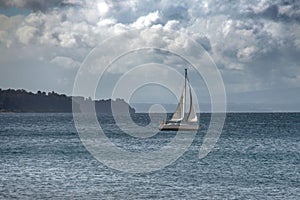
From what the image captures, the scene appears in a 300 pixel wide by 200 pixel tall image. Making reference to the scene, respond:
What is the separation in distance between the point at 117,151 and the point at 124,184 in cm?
3302

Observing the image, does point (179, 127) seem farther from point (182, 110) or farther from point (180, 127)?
point (182, 110)

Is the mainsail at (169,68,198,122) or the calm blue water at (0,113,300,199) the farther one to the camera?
the mainsail at (169,68,198,122)

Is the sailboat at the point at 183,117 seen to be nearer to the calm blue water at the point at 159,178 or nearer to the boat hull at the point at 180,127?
the boat hull at the point at 180,127

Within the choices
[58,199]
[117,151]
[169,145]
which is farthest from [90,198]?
[169,145]

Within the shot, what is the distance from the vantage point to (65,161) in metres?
68.4

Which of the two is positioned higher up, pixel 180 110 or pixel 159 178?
pixel 180 110

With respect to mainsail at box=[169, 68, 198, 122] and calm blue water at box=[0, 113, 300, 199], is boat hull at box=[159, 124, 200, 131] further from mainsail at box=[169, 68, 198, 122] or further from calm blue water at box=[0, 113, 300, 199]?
calm blue water at box=[0, 113, 300, 199]

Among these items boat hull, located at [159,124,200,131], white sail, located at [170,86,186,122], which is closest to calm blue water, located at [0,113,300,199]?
white sail, located at [170,86,186,122]

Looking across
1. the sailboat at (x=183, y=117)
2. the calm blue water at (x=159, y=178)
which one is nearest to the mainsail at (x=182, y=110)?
the sailboat at (x=183, y=117)

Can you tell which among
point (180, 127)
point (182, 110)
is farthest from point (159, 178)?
point (180, 127)

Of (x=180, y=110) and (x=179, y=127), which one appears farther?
(x=179, y=127)

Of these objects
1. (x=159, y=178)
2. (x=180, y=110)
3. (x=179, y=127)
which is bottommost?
(x=159, y=178)

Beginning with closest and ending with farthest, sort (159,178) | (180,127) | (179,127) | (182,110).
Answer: (159,178) → (182,110) → (180,127) → (179,127)

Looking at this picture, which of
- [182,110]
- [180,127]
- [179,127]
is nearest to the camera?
[182,110]
